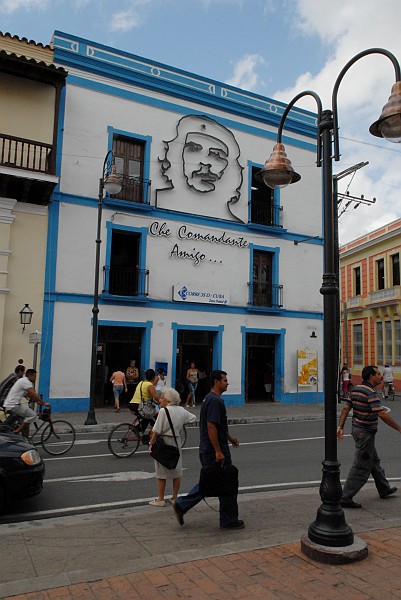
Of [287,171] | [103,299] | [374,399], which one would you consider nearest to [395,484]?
[374,399]

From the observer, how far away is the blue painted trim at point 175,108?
1772 cm

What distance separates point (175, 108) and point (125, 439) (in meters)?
14.0

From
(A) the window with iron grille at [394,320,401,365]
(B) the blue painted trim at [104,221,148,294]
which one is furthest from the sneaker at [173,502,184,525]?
(A) the window with iron grille at [394,320,401,365]

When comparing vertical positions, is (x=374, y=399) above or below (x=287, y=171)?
below

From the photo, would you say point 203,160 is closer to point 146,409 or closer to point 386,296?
point 146,409

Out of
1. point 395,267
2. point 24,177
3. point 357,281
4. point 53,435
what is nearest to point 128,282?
point 24,177

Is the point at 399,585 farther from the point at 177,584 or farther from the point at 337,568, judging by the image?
the point at 177,584

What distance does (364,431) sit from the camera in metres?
6.32

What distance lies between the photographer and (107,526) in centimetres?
547

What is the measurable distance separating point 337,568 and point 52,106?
16627mm

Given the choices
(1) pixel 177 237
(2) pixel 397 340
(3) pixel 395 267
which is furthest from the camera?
(3) pixel 395 267

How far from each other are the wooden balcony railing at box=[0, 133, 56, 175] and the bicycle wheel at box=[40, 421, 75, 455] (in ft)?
28.8

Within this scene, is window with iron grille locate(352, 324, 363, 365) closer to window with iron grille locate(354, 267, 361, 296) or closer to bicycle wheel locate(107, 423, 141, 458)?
window with iron grille locate(354, 267, 361, 296)

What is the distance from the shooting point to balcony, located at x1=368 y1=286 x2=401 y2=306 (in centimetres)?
3056
